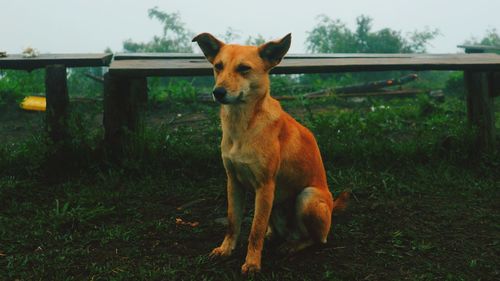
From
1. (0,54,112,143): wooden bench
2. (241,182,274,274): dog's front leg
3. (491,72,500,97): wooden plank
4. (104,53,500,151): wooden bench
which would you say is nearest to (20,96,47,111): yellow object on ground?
(104,53,500,151): wooden bench

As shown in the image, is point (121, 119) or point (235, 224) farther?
point (121, 119)

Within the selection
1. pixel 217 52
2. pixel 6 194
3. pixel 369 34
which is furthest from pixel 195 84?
pixel 217 52

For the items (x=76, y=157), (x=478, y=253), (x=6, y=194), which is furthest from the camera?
(x=76, y=157)

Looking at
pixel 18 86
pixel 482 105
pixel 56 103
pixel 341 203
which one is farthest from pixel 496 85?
pixel 18 86

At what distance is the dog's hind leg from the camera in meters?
3.55

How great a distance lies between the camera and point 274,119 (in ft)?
11.5

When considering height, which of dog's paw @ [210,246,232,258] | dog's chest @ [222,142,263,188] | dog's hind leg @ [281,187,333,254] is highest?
dog's chest @ [222,142,263,188]

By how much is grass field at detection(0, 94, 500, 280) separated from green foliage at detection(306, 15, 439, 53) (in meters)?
8.29

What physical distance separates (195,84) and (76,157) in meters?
8.13

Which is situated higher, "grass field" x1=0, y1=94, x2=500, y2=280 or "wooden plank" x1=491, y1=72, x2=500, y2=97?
"wooden plank" x1=491, y1=72, x2=500, y2=97

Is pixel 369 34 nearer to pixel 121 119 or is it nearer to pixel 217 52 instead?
pixel 121 119

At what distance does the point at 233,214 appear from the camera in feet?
11.7

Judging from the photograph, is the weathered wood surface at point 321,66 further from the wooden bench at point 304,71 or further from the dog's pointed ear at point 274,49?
the dog's pointed ear at point 274,49

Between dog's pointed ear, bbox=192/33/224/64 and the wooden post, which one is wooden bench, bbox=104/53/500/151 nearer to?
the wooden post
